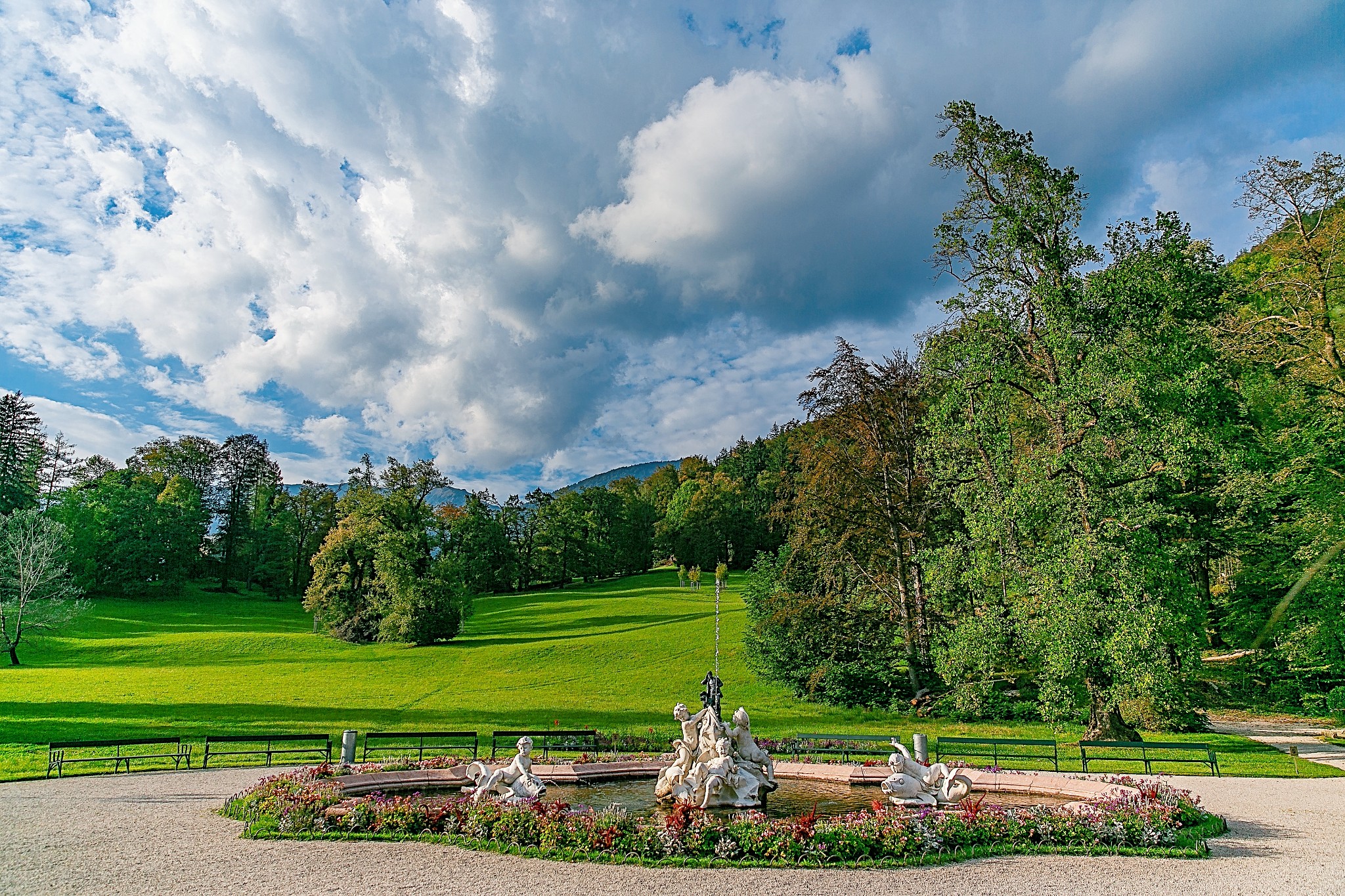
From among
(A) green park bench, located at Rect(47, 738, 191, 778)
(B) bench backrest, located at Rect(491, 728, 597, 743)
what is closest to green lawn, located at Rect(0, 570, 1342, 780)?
(A) green park bench, located at Rect(47, 738, 191, 778)

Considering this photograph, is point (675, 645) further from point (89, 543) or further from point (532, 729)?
point (89, 543)

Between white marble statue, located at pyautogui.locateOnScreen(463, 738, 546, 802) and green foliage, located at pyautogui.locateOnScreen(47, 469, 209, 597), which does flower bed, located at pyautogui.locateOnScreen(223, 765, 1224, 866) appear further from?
green foliage, located at pyautogui.locateOnScreen(47, 469, 209, 597)

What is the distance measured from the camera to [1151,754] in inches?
839

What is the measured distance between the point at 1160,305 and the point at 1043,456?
6.81 m

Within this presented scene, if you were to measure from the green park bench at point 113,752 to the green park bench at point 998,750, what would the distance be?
19.8 m

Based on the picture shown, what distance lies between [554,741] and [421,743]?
3764 millimetres

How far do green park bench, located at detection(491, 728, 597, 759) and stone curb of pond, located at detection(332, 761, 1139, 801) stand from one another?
187 centimetres

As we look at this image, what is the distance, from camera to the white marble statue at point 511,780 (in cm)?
1444

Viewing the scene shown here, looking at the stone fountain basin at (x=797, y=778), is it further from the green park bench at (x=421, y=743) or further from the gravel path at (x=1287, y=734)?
the gravel path at (x=1287, y=734)

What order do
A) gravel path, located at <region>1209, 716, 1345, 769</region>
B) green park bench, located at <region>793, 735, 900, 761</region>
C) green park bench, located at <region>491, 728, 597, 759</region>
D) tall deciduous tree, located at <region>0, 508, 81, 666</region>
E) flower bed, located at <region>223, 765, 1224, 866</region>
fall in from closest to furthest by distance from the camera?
flower bed, located at <region>223, 765, 1224, 866</region>
green park bench, located at <region>793, 735, 900, 761</region>
green park bench, located at <region>491, 728, 597, 759</region>
gravel path, located at <region>1209, 716, 1345, 769</region>
tall deciduous tree, located at <region>0, 508, 81, 666</region>

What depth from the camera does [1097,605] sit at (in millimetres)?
21438

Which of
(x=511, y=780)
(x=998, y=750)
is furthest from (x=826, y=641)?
(x=511, y=780)

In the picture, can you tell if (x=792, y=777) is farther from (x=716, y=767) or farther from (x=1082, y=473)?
(x=1082, y=473)

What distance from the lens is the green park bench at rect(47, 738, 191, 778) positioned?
1895 cm
